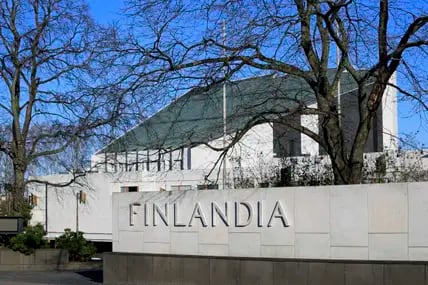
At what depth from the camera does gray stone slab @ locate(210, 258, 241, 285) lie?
57.5ft

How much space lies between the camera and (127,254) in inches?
780

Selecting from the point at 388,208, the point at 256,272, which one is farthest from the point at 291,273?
the point at 388,208

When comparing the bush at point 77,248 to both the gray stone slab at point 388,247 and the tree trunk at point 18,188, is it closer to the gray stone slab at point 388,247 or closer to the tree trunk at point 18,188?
the tree trunk at point 18,188

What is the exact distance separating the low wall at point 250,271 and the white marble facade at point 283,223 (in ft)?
1.23

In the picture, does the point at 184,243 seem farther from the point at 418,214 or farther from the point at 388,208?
the point at 418,214

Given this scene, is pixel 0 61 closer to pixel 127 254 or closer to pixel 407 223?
pixel 127 254

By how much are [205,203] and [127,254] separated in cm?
284

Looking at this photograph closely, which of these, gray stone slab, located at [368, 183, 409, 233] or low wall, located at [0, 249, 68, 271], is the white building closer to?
gray stone slab, located at [368, 183, 409, 233]

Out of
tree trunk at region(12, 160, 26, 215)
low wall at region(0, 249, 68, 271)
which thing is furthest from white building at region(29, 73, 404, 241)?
low wall at region(0, 249, 68, 271)

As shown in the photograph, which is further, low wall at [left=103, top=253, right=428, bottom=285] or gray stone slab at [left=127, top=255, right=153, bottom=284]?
gray stone slab at [left=127, top=255, right=153, bottom=284]

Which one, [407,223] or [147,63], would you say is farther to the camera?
[147,63]

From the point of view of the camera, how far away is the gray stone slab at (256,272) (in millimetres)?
17000

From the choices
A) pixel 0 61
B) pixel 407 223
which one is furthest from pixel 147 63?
pixel 0 61

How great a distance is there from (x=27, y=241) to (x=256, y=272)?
13853mm
